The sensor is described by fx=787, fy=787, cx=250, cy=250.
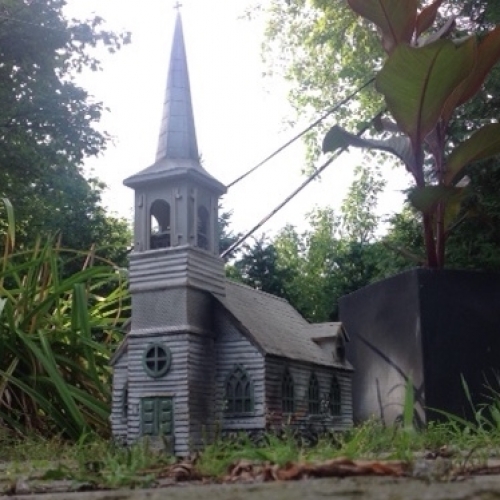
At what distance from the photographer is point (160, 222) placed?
463 cm

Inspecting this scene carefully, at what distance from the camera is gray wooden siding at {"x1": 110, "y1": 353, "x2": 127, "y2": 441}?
14.4 ft

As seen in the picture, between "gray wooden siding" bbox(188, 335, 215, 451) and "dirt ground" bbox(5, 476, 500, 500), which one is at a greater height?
"gray wooden siding" bbox(188, 335, 215, 451)

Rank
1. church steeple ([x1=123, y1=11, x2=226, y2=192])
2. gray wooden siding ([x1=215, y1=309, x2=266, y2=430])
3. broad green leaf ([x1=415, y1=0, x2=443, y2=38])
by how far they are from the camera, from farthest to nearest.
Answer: broad green leaf ([x1=415, y1=0, x2=443, y2=38]), church steeple ([x1=123, y1=11, x2=226, y2=192]), gray wooden siding ([x1=215, y1=309, x2=266, y2=430])

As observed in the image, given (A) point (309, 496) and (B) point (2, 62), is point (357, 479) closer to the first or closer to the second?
(A) point (309, 496)

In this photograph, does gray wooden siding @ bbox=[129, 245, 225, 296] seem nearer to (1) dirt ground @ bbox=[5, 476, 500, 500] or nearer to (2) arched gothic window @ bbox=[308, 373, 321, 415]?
(2) arched gothic window @ bbox=[308, 373, 321, 415]

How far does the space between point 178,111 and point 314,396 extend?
190cm

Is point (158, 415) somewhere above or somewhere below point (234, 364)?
below

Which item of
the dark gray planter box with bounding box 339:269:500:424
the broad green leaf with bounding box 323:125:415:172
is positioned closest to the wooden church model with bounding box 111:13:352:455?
the dark gray planter box with bounding box 339:269:500:424

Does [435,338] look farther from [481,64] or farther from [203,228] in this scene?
[481,64]

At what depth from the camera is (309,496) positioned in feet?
3.27

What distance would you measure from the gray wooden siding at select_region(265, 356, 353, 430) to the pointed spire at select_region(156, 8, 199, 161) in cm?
130

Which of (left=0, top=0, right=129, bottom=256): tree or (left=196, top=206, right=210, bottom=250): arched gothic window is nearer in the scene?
(left=196, top=206, right=210, bottom=250): arched gothic window

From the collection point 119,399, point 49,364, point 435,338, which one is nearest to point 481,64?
point 435,338

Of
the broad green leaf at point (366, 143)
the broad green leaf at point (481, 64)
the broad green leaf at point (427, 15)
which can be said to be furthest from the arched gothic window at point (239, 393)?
the broad green leaf at point (427, 15)
